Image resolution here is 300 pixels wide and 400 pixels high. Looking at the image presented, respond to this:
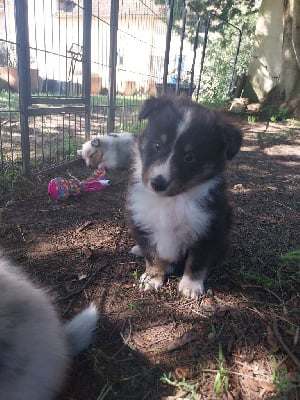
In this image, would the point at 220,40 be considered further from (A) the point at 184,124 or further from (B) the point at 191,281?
(B) the point at 191,281

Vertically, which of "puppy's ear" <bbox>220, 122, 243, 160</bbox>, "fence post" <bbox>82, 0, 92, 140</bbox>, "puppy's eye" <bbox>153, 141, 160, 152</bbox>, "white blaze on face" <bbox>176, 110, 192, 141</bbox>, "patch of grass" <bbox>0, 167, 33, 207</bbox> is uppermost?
"fence post" <bbox>82, 0, 92, 140</bbox>

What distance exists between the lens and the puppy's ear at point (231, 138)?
7.78ft

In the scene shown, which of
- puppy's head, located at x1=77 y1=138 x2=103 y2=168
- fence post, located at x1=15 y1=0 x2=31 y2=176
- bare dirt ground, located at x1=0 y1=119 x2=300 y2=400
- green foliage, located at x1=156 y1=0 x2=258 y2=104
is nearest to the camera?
bare dirt ground, located at x1=0 y1=119 x2=300 y2=400

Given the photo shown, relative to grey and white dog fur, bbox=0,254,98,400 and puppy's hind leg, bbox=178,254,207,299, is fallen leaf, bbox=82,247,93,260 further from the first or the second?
grey and white dog fur, bbox=0,254,98,400

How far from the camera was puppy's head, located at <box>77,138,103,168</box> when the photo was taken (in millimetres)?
5812

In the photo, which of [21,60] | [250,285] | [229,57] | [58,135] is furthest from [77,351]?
[229,57]

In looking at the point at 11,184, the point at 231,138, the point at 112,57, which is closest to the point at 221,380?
the point at 231,138

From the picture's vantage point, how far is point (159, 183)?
225cm

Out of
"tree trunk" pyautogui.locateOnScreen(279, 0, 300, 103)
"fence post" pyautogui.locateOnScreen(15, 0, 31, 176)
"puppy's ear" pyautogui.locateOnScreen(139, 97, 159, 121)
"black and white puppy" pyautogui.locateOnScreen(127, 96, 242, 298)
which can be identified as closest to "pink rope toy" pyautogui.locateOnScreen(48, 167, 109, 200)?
"fence post" pyautogui.locateOnScreen(15, 0, 31, 176)

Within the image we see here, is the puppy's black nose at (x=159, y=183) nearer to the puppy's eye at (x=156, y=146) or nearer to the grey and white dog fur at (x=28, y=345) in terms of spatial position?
the puppy's eye at (x=156, y=146)

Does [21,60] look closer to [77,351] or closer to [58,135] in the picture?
[58,135]

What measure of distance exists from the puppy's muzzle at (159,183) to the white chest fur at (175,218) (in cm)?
13

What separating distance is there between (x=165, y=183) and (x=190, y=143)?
300mm

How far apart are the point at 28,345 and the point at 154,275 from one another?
1.36 m
